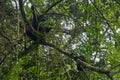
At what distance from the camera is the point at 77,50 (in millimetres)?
3867

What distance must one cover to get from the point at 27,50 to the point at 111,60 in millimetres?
1098

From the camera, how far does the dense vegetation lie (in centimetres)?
360

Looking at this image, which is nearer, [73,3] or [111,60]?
[111,60]

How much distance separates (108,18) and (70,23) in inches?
24.4

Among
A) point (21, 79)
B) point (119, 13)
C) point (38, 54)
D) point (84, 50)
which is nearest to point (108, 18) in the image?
point (119, 13)

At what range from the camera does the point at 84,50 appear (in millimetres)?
3781

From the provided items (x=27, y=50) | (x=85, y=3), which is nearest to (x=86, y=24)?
(x=85, y=3)

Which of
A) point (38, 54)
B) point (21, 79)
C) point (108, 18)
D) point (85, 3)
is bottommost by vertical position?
point (21, 79)

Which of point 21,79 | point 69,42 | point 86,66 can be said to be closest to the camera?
point 86,66

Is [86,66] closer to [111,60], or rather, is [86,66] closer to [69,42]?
[111,60]

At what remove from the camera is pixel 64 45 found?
4020 mm

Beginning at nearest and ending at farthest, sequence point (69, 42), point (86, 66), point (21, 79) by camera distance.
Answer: point (86, 66) < point (21, 79) < point (69, 42)

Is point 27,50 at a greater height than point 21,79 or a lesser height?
greater

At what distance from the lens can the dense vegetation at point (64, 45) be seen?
11.8ft
